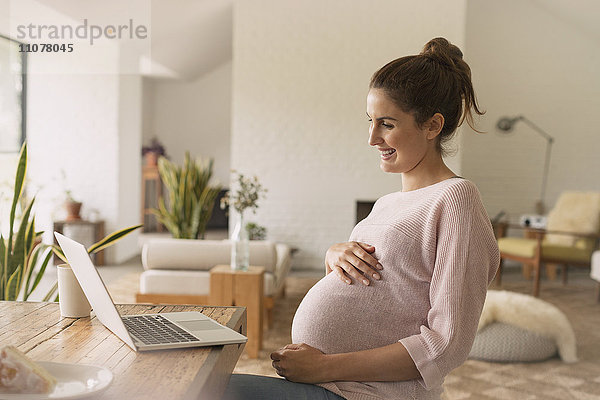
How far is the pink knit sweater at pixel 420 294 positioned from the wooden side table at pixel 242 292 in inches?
84.8

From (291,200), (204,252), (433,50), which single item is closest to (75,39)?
(291,200)

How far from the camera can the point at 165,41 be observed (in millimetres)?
7387

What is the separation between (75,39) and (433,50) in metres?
5.71

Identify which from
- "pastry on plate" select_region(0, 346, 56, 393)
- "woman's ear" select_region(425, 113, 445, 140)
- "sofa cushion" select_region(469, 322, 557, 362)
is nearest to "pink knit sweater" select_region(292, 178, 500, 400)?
"woman's ear" select_region(425, 113, 445, 140)

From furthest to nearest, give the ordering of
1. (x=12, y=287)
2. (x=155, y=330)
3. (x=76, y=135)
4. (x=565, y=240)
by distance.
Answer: (x=76, y=135) → (x=565, y=240) → (x=12, y=287) → (x=155, y=330)

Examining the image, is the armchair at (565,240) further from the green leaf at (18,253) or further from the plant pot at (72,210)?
the green leaf at (18,253)

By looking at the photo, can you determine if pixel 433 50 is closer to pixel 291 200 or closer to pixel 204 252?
pixel 204 252

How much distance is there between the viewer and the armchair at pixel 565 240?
5844 mm

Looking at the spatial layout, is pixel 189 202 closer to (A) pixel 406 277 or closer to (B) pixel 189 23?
(B) pixel 189 23

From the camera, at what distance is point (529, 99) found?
7621 mm

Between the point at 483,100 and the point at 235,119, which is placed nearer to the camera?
the point at 235,119

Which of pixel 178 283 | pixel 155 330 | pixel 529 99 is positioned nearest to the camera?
pixel 155 330

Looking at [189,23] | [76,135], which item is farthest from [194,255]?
[189,23]

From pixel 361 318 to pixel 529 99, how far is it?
6939 millimetres
